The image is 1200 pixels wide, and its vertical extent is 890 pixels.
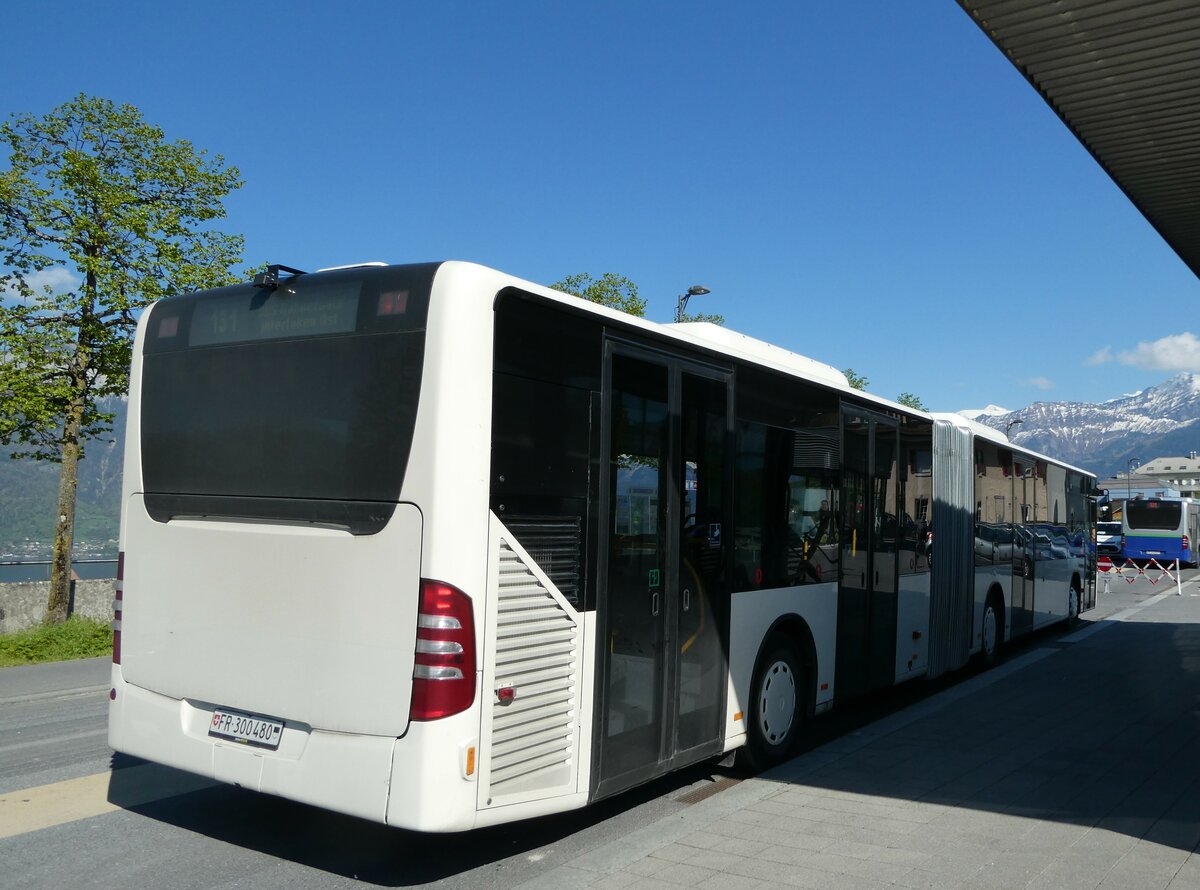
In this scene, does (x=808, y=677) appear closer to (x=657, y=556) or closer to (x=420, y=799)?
(x=657, y=556)

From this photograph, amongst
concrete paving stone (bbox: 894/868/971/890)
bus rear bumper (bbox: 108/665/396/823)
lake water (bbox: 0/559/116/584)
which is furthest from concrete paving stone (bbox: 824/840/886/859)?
lake water (bbox: 0/559/116/584)

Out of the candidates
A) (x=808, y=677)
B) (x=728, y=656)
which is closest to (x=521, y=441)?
(x=728, y=656)

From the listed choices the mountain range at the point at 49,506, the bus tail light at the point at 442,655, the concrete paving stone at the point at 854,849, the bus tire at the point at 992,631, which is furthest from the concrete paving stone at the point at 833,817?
the bus tire at the point at 992,631

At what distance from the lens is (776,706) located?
298 inches

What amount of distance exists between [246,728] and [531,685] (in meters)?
1.48

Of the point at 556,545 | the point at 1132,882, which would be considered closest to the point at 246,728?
the point at 556,545

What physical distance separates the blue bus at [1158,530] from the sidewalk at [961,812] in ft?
126

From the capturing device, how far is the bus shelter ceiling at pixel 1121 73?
711cm

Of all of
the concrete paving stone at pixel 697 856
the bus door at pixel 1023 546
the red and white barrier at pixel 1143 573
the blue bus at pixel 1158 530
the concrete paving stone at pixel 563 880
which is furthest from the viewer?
the blue bus at pixel 1158 530

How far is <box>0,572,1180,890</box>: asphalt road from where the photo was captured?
16.9 ft

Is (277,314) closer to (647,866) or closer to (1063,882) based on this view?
(647,866)

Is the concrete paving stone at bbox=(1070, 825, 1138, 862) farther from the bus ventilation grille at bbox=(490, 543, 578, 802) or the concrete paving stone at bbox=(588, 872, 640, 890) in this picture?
the bus ventilation grille at bbox=(490, 543, 578, 802)

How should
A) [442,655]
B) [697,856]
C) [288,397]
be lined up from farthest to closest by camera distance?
[697,856]
[288,397]
[442,655]

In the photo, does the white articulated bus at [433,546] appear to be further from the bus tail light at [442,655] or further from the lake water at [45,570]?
the lake water at [45,570]
